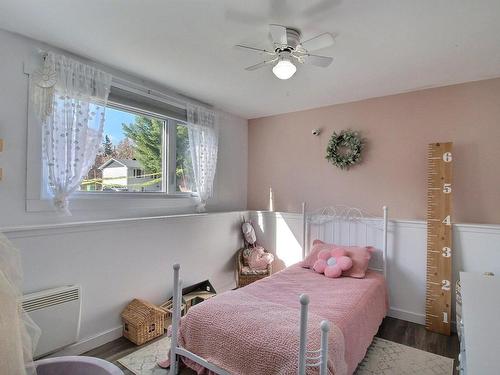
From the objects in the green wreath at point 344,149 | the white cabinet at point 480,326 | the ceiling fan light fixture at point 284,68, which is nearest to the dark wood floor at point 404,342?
the white cabinet at point 480,326

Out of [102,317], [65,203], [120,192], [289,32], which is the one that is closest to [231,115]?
[120,192]

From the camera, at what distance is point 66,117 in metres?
2.31

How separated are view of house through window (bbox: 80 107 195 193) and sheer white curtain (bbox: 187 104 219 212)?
0.12 m

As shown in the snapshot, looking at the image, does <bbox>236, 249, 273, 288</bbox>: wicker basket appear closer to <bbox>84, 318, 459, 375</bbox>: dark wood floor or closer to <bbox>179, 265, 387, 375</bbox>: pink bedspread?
<bbox>179, 265, 387, 375</bbox>: pink bedspread

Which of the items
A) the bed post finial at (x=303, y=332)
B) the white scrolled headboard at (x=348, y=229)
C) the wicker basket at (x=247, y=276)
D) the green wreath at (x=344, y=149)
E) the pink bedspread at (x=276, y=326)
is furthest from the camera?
the wicker basket at (x=247, y=276)

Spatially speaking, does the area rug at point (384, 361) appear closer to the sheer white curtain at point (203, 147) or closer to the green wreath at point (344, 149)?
the sheer white curtain at point (203, 147)

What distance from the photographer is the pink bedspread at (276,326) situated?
167 centimetres

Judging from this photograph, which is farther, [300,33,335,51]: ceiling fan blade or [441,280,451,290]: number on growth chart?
[441,280,451,290]: number on growth chart

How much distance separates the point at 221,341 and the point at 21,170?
1921 mm

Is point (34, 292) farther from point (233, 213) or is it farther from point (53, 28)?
point (233, 213)

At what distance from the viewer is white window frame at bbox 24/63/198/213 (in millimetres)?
2184

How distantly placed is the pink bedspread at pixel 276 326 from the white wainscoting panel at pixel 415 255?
531mm

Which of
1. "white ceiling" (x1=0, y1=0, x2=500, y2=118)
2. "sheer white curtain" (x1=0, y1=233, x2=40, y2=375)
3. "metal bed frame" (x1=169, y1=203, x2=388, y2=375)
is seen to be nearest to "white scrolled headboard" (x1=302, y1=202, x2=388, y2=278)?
"metal bed frame" (x1=169, y1=203, x2=388, y2=375)

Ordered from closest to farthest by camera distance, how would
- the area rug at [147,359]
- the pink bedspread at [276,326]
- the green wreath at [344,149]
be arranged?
the pink bedspread at [276,326], the area rug at [147,359], the green wreath at [344,149]
